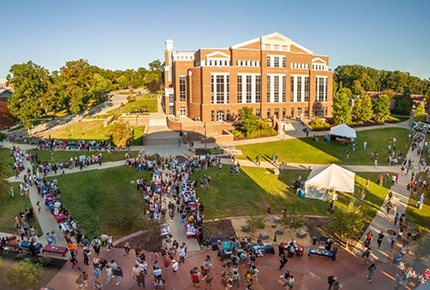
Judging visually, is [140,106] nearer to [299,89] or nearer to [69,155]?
[299,89]

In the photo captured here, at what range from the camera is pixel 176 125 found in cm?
5062

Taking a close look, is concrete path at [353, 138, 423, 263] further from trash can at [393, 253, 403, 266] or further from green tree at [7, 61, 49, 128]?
green tree at [7, 61, 49, 128]

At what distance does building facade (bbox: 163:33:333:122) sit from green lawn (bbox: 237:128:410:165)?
13.9 metres

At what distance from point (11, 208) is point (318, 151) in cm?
3528

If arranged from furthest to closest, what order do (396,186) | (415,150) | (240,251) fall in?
(415,150), (396,186), (240,251)

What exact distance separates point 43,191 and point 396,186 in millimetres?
32287

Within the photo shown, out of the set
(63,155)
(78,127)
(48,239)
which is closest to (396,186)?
(48,239)

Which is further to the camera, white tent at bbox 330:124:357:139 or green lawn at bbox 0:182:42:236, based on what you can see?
white tent at bbox 330:124:357:139

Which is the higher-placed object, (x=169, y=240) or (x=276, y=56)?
(x=276, y=56)

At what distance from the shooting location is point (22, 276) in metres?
13.6

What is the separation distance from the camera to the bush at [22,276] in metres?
13.3

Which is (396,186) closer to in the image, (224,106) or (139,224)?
(139,224)

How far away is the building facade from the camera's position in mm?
54906

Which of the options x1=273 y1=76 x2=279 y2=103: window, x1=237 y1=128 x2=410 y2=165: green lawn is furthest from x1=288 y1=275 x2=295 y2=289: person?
x1=273 y1=76 x2=279 y2=103: window
